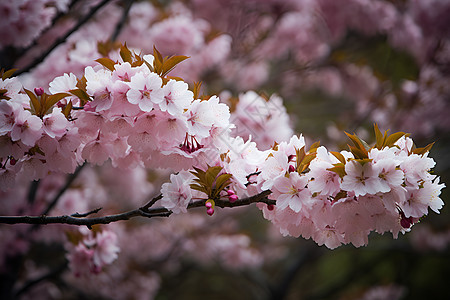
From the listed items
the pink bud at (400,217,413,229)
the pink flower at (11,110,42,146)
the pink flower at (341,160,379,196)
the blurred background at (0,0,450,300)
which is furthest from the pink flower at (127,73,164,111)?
the blurred background at (0,0,450,300)

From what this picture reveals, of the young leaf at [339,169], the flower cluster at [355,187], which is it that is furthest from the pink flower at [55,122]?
the young leaf at [339,169]

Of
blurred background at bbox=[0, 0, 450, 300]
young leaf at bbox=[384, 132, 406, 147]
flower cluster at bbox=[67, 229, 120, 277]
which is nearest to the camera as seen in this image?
young leaf at bbox=[384, 132, 406, 147]

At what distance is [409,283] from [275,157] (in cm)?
517

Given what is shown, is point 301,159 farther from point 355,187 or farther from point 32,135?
point 32,135

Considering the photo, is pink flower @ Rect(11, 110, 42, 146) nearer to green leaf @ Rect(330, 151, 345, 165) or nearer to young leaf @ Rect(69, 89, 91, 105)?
young leaf @ Rect(69, 89, 91, 105)

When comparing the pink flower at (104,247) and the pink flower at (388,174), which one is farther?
the pink flower at (104,247)

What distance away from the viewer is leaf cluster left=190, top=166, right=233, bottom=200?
0.98m

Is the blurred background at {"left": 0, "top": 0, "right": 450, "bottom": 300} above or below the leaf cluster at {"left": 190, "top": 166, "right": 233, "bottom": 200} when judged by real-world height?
below

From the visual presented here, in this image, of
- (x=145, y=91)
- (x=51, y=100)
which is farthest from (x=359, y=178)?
(x=51, y=100)

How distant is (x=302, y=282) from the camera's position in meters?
6.38

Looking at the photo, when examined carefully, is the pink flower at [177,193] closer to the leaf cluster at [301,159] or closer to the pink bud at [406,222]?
the leaf cluster at [301,159]

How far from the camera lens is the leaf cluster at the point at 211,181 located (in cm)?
98

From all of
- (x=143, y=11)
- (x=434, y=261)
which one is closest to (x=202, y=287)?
(x=434, y=261)

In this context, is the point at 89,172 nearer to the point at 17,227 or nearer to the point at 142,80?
the point at 17,227
